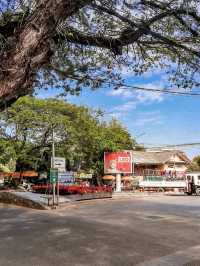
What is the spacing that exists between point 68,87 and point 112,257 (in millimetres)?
4654

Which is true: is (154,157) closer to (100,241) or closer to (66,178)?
(66,178)

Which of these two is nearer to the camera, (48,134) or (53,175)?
(53,175)

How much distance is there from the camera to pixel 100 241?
43.0 ft

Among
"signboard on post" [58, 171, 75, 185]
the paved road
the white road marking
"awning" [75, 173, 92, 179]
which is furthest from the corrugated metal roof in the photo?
the white road marking

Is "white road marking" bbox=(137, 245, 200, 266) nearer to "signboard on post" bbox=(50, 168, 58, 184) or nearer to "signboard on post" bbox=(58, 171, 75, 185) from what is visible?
"signboard on post" bbox=(50, 168, 58, 184)

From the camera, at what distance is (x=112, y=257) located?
35.9 ft

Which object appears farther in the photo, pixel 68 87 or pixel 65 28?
pixel 68 87

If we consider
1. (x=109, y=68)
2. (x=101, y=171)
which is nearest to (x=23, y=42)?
(x=109, y=68)

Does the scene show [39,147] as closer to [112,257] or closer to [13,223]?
[13,223]

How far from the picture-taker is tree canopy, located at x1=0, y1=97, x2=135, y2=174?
136 ft

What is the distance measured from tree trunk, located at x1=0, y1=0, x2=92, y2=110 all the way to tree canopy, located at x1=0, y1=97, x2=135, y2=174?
3373 centimetres

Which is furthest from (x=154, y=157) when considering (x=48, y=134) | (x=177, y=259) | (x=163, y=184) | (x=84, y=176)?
(x=177, y=259)

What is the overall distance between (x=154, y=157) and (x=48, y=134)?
31.7m

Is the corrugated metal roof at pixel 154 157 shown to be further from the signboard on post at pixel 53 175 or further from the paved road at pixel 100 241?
A: the paved road at pixel 100 241
